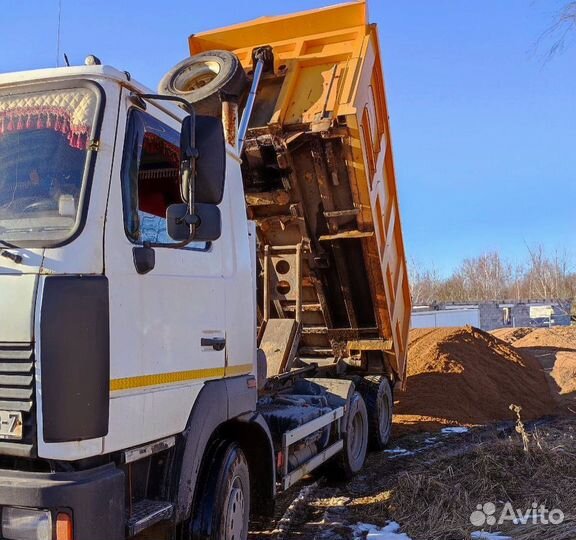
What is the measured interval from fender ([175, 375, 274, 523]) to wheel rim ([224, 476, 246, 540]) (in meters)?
0.27

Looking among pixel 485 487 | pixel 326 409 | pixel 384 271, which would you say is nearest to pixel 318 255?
pixel 384 271

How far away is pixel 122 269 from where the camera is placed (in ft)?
8.96

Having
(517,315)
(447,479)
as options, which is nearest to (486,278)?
(517,315)

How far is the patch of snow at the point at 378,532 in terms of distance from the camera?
456 centimetres

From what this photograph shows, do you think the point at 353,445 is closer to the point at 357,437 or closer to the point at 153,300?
the point at 357,437

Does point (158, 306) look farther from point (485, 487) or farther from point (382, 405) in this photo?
point (382, 405)

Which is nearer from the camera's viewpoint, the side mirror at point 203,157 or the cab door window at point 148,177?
the side mirror at point 203,157

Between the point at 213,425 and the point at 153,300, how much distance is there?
813mm

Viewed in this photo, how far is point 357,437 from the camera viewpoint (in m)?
6.76

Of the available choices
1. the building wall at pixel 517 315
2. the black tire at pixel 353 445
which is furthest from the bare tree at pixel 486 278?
the black tire at pixel 353 445

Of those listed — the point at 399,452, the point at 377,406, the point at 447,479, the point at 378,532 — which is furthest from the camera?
the point at 399,452

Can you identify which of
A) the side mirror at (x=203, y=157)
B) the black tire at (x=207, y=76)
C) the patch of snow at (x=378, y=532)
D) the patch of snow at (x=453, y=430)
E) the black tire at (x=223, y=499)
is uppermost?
the black tire at (x=207, y=76)

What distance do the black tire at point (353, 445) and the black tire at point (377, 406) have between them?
238mm

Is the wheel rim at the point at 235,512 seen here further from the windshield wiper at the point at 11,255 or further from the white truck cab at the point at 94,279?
the windshield wiper at the point at 11,255
